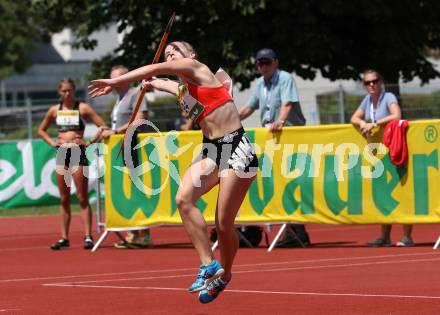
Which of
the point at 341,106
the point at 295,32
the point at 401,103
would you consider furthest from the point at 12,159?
the point at 401,103

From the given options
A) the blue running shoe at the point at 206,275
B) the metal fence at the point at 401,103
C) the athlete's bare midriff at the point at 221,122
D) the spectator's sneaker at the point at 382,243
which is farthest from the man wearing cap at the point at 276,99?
the metal fence at the point at 401,103

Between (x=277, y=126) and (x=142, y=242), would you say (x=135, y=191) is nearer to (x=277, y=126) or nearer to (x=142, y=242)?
(x=142, y=242)

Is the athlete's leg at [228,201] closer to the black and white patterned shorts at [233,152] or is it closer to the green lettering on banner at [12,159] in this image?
the black and white patterned shorts at [233,152]

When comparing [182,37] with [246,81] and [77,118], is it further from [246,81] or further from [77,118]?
[77,118]

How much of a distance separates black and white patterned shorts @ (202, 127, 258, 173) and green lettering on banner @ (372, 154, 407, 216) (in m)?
4.87

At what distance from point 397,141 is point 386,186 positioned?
573mm

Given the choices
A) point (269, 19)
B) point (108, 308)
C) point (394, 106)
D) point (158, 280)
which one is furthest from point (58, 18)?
point (108, 308)

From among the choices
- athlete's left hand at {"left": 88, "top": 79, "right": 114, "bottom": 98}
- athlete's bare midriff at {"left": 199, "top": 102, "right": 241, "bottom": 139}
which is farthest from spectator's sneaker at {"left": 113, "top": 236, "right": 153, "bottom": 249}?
athlete's left hand at {"left": 88, "top": 79, "right": 114, "bottom": 98}

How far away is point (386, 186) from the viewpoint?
14.8 metres

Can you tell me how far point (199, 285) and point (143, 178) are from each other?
6.66 m

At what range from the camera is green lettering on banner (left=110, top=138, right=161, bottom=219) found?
1596 centimetres

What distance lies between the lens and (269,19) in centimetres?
2602

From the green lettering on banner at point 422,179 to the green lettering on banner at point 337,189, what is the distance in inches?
25.9

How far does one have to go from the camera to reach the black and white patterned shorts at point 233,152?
10.0 meters
